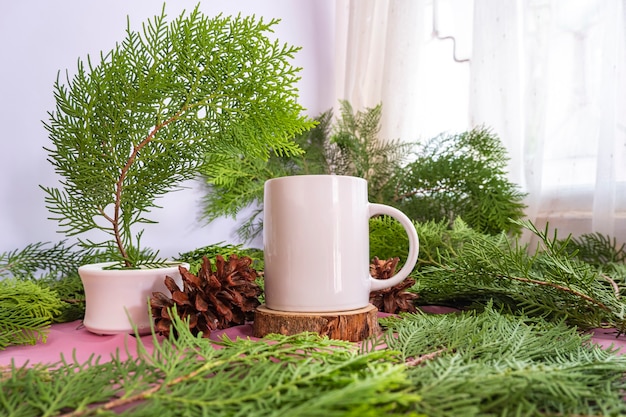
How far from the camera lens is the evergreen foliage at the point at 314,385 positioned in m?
0.27

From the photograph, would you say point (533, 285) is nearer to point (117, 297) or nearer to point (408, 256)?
point (408, 256)

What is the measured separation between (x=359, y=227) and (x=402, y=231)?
0.24 metres

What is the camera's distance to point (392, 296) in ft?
2.06

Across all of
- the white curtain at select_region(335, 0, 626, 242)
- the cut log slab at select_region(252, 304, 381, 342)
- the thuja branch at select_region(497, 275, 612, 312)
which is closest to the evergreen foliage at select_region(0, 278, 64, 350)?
the cut log slab at select_region(252, 304, 381, 342)

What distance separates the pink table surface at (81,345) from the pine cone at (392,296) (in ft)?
0.54

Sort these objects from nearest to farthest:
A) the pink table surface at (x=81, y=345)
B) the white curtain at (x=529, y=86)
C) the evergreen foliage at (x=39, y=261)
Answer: the pink table surface at (x=81, y=345)
the evergreen foliage at (x=39, y=261)
the white curtain at (x=529, y=86)

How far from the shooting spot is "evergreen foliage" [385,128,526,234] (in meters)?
0.91

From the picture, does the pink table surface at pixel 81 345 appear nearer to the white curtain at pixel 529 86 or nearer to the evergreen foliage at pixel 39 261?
the evergreen foliage at pixel 39 261

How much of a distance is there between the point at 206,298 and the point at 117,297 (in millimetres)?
88

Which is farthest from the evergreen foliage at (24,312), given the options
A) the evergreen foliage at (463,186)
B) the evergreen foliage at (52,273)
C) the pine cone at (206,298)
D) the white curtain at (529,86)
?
the white curtain at (529,86)

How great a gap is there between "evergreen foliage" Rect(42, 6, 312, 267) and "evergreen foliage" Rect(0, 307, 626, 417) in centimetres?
24

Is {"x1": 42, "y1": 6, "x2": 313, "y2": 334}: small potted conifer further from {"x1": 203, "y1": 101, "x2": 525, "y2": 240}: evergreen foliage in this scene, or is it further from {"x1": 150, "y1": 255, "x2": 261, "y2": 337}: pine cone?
{"x1": 203, "y1": 101, "x2": 525, "y2": 240}: evergreen foliage

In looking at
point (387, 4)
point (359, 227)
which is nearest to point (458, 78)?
point (387, 4)

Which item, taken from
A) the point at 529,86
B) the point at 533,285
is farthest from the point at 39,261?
the point at 529,86
